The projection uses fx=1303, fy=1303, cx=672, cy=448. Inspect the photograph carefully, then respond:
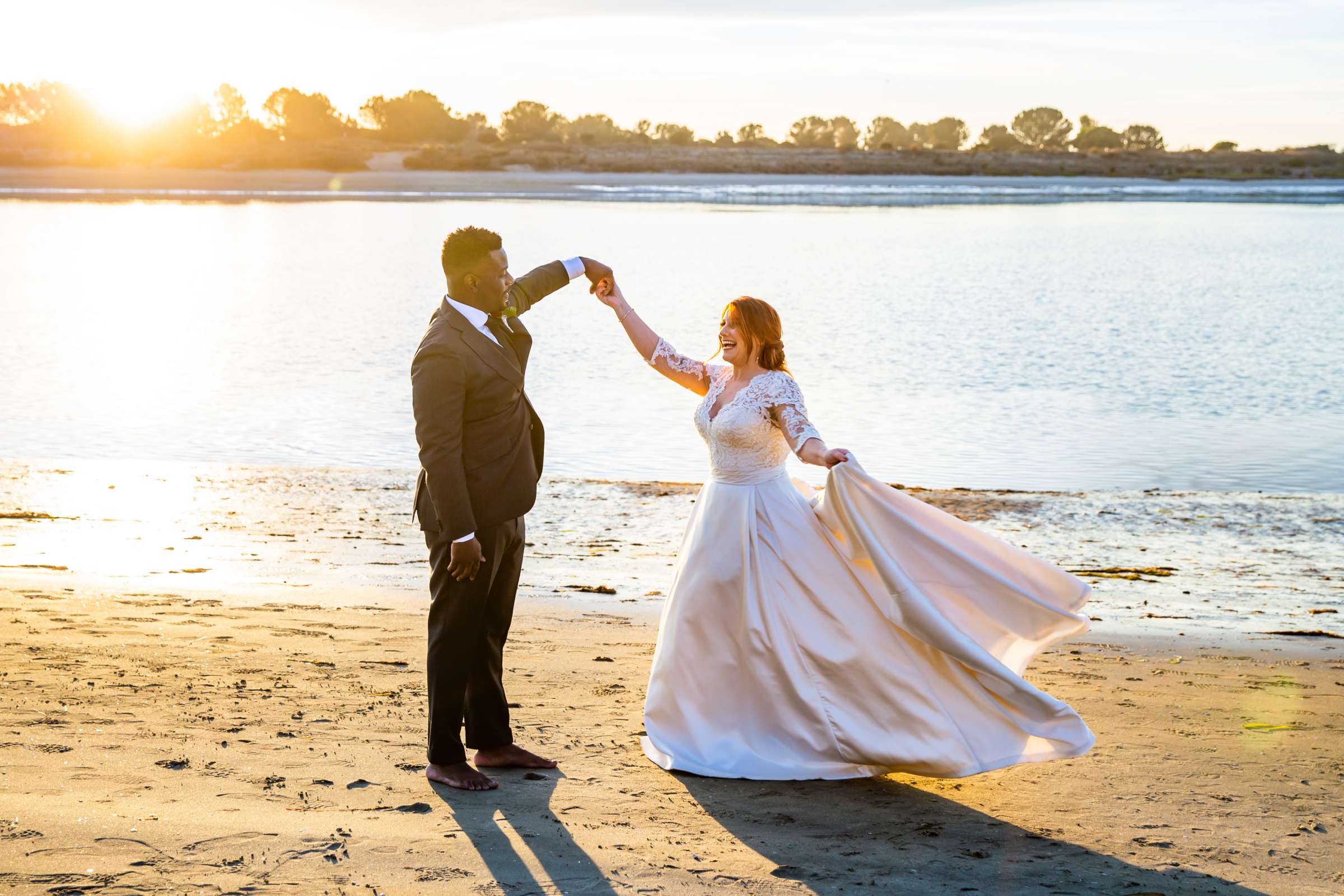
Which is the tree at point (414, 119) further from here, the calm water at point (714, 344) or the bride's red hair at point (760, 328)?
the bride's red hair at point (760, 328)

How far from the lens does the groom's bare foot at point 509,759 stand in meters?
4.89

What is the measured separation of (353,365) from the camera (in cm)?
1967

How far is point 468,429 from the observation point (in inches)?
178

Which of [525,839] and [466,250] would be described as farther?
[466,250]

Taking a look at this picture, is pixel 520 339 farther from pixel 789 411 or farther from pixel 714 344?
pixel 714 344

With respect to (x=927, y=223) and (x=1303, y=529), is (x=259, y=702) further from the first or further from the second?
(x=927, y=223)

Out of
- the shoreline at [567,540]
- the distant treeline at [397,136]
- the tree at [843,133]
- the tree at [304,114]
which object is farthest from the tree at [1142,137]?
the shoreline at [567,540]

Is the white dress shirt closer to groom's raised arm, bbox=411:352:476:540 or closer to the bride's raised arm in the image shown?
groom's raised arm, bbox=411:352:476:540

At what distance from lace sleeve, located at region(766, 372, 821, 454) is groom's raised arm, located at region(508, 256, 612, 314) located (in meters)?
0.82

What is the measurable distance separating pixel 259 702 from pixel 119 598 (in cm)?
226

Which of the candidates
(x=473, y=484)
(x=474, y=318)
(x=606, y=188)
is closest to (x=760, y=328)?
(x=474, y=318)

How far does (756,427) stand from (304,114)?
106 metres

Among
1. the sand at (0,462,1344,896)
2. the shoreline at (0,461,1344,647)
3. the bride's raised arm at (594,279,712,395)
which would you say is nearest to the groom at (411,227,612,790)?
the sand at (0,462,1344,896)

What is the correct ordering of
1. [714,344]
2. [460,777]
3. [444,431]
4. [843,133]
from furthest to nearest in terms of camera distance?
[843,133] < [714,344] < [460,777] < [444,431]
